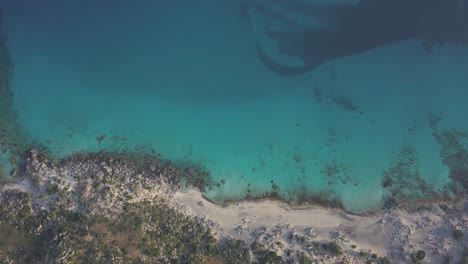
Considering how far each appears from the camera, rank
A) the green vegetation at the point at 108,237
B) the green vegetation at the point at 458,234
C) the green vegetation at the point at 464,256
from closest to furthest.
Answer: the green vegetation at the point at 108,237 → the green vegetation at the point at 464,256 → the green vegetation at the point at 458,234

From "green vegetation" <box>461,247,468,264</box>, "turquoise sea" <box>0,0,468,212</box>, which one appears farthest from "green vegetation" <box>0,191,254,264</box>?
"green vegetation" <box>461,247,468,264</box>

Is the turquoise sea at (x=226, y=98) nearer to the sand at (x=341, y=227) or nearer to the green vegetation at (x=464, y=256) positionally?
the sand at (x=341, y=227)

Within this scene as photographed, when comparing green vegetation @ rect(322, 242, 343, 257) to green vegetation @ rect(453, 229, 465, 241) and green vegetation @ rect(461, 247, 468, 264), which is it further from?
green vegetation @ rect(461, 247, 468, 264)

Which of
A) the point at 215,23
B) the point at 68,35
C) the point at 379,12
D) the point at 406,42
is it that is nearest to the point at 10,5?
the point at 68,35

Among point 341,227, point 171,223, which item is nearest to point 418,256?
point 341,227

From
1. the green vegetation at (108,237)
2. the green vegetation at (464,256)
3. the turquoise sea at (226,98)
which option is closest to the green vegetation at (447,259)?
the green vegetation at (464,256)

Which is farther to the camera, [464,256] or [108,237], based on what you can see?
[464,256]

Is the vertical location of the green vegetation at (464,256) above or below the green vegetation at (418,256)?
above

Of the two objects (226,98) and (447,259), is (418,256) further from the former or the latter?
(226,98)
